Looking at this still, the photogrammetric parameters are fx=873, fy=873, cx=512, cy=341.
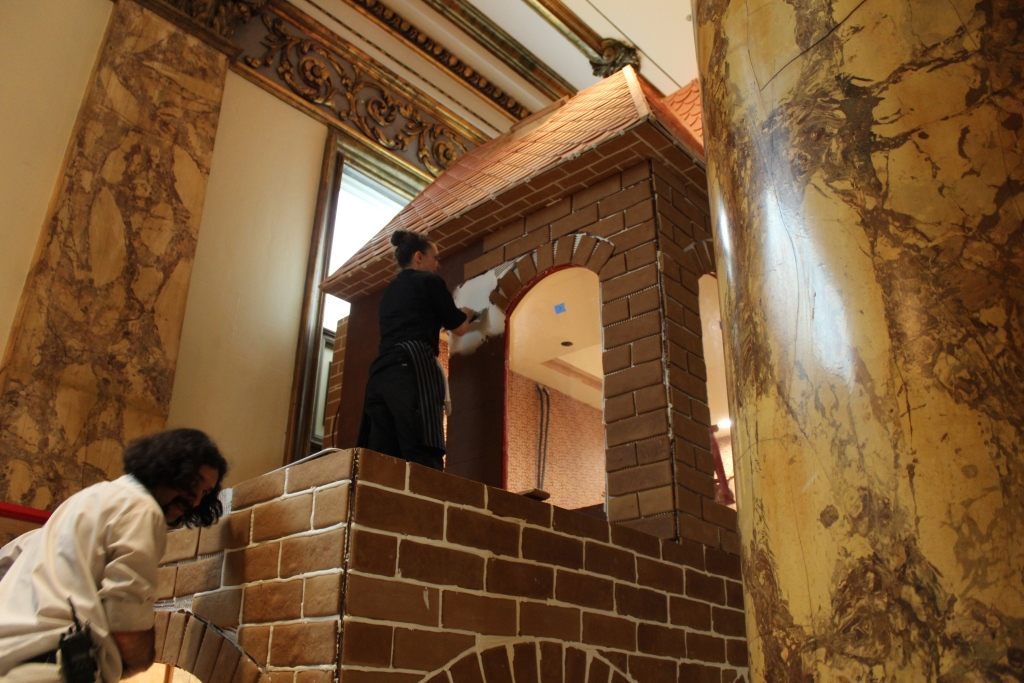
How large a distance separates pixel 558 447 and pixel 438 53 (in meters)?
3.82

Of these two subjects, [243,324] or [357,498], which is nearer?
[357,498]

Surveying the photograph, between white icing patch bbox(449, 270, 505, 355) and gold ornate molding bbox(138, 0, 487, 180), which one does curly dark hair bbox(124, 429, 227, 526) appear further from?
gold ornate molding bbox(138, 0, 487, 180)

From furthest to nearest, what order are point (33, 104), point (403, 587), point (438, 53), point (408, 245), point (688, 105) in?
point (438, 53) < point (33, 104) < point (688, 105) < point (408, 245) < point (403, 587)

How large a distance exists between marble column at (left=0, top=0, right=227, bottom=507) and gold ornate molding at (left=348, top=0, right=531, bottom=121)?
5.04 ft

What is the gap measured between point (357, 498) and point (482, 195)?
2474mm

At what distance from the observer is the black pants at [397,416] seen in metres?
3.34

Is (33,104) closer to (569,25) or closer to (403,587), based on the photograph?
(569,25)

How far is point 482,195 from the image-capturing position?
424cm

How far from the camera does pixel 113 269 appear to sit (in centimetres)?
487

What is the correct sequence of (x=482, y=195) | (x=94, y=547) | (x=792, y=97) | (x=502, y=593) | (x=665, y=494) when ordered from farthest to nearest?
1. (x=482, y=195)
2. (x=665, y=494)
3. (x=502, y=593)
4. (x=94, y=547)
5. (x=792, y=97)

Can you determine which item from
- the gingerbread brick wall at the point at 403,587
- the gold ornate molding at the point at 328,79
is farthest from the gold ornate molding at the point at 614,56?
the gingerbread brick wall at the point at 403,587

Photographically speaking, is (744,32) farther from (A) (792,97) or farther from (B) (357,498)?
(B) (357,498)

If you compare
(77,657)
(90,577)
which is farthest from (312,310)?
(77,657)

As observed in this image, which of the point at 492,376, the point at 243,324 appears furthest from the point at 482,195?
the point at 243,324
